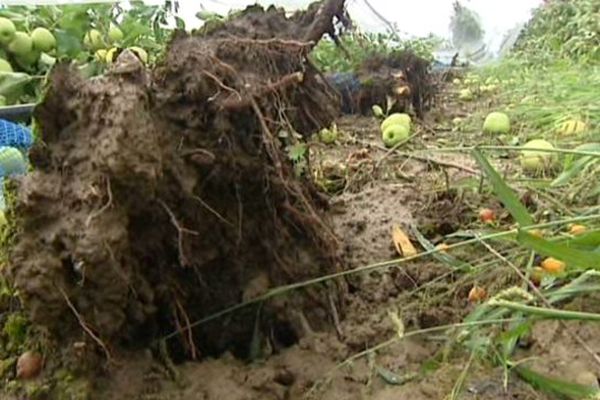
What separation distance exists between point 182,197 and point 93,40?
205 cm

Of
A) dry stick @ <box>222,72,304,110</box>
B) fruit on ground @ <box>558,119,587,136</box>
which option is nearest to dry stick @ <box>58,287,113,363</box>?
dry stick @ <box>222,72,304,110</box>

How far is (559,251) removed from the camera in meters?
1.08

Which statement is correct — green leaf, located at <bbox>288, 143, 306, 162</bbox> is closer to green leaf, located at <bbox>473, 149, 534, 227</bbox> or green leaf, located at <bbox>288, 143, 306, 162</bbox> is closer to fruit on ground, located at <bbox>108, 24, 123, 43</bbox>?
green leaf, located at <bbox>473, 149, 534, 227</bbox>

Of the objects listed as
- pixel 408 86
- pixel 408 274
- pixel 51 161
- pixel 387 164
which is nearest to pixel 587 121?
pixel 387 164

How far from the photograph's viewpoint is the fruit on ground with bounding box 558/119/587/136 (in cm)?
240

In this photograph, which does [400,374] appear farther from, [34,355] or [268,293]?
[34,355]

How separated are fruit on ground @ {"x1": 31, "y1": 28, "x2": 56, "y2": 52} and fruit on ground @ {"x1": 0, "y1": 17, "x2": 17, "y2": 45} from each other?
0.28 ft

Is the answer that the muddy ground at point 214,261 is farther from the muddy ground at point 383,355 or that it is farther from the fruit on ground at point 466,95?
the fruit on ground at point 466,95

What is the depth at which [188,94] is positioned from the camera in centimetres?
131

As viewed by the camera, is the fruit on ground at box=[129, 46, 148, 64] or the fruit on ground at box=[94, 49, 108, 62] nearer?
the fruit on ground at box=[129, 46, 148, 64]

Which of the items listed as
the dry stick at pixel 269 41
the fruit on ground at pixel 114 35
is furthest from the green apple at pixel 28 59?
the dry stick at pixel 269 41

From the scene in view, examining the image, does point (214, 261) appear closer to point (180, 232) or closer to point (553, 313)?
point (180, 232)

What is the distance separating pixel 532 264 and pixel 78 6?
2.42m

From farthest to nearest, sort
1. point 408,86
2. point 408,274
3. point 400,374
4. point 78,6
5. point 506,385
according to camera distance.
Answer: point 408,86, point 78,6, point 408,274, point 400,374, point 506,385
